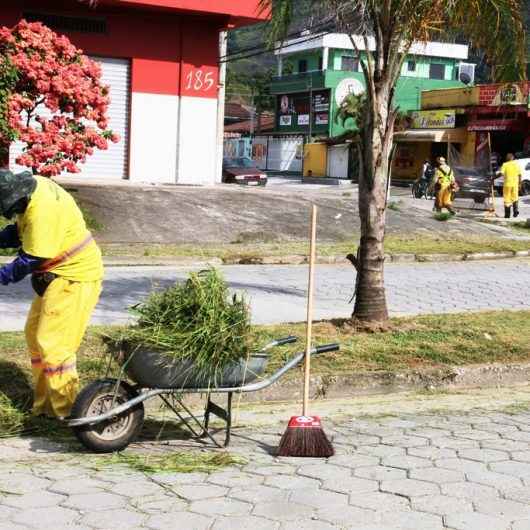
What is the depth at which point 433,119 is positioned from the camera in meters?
52.4

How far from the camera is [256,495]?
15.0 ft

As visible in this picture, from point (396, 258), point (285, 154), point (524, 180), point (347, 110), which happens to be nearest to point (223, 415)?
point (396, 258)

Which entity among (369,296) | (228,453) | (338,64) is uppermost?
(338,64)

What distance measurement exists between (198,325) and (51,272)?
1.00m

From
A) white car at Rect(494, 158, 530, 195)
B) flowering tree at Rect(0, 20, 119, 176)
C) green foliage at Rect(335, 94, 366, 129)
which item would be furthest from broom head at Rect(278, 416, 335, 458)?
green foliage at Rect(335, 94, 366, 129)

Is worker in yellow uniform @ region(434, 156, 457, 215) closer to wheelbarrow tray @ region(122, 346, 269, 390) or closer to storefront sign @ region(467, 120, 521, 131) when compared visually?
wheelbarrow tray @ region(122, 346, 269, 390)

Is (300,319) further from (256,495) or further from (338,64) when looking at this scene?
(338,64)

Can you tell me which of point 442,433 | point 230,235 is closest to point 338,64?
point 230,235

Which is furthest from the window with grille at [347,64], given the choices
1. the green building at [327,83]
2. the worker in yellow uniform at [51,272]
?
the worker in yellow uniform at [51,272]

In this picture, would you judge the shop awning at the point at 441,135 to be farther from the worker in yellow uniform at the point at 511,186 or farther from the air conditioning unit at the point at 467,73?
the worker in yellow uniform at the point at 511,186

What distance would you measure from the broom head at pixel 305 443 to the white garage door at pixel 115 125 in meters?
18.4

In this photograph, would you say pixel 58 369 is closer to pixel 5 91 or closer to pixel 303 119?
pixel 5 91

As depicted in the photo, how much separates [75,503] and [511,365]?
4.30m

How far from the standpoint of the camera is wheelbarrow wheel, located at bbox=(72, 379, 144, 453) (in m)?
5.03
